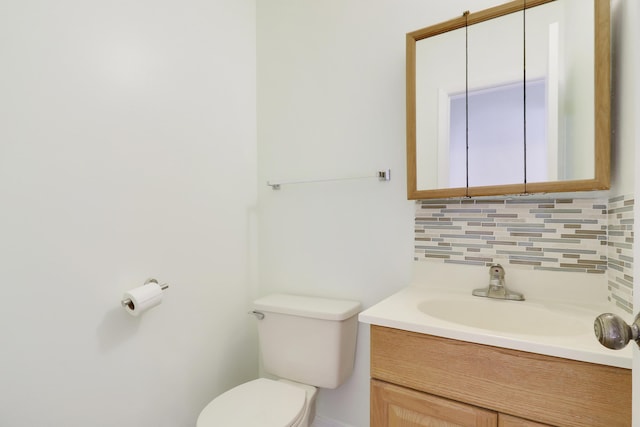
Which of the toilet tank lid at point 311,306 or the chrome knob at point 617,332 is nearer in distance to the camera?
the chrome knob at point 617,332

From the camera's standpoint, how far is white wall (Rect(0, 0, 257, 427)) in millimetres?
937

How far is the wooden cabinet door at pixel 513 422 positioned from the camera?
0.77 meters

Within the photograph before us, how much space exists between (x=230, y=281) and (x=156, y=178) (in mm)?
636

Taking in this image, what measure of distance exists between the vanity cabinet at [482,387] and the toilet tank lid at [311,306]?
373mm

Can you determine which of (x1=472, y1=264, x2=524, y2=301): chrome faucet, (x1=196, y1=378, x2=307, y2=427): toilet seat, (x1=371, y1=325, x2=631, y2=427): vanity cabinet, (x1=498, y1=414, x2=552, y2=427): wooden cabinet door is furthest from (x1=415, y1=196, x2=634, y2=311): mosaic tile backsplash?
(x1=196, y1=378, x2=307, y2=427): toilet seat

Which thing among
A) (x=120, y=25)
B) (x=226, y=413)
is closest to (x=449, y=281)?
(x=226, y=413)

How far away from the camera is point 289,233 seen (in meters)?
1.71

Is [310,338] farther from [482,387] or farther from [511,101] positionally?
[511,101]

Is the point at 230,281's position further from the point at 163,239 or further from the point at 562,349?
the point at 562,349

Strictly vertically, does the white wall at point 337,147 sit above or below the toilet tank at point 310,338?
above

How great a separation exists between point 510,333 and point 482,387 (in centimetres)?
17

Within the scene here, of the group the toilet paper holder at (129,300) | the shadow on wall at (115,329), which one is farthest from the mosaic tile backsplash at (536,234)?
the shadow on wall at (115,329)

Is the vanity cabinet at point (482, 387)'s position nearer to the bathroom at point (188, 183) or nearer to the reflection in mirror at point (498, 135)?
the bathroom at point (188, 183)

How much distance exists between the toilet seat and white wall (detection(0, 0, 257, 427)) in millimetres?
279
